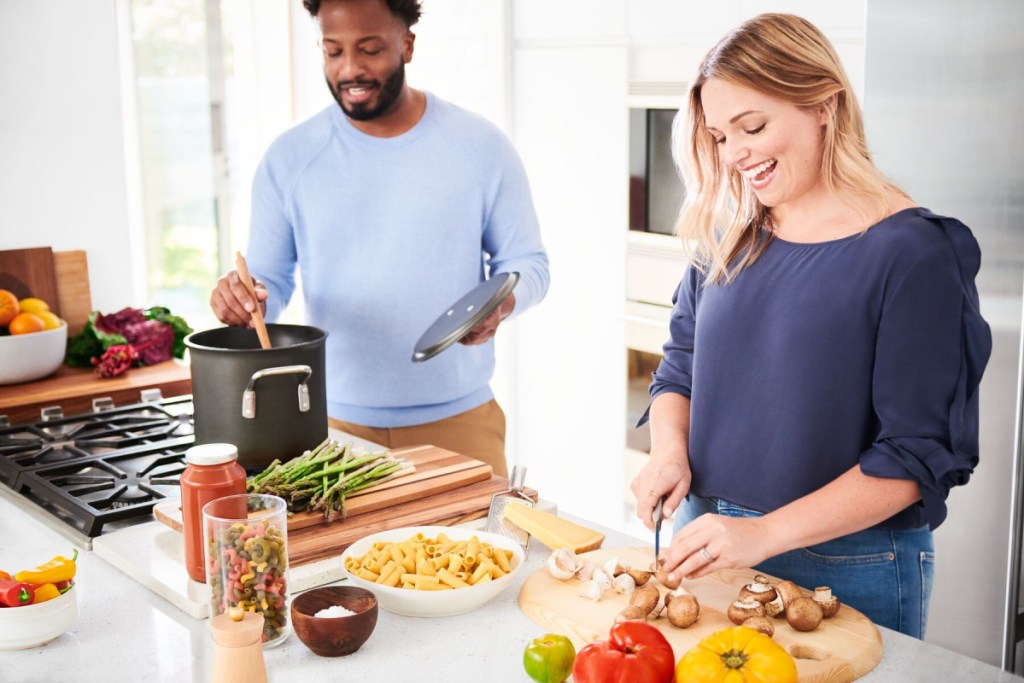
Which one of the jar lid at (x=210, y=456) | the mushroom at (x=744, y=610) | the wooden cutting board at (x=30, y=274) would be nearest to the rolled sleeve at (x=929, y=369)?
the mushroom at (x=744, y=610)

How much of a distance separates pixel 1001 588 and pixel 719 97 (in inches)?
50.5

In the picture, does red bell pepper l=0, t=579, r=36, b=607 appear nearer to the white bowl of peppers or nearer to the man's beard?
the white bowl of peppers

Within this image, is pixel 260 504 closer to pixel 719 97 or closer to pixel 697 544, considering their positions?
pixel 697 544

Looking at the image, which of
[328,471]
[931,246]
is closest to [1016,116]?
[931,246]

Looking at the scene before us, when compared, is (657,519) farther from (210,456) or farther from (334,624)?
(210,456)

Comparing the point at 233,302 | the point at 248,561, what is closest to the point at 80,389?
the point at 233,302

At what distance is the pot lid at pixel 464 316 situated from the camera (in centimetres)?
172

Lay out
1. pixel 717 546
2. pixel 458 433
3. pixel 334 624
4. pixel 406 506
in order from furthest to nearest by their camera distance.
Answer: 1. pixel 458 433
2. pixel 406 506
3. pixel 717 546
4. pixel 334 624

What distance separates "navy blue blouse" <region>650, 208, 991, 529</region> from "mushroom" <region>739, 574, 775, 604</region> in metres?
0.20

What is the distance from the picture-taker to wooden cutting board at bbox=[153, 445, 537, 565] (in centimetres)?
157

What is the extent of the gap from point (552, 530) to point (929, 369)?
57cm

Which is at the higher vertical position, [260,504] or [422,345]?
[422,345]

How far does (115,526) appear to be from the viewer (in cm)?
174

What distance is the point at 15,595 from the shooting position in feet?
4.33
